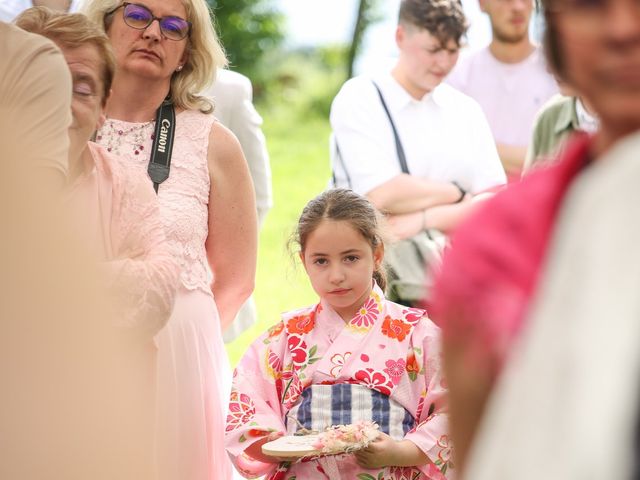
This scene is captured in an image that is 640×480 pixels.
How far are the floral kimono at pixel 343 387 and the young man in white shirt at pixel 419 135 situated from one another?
1.00m

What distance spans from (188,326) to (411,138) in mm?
1669

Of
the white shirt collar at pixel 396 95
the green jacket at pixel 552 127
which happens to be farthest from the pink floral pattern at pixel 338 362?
the white shirt collar at pixel 396 95

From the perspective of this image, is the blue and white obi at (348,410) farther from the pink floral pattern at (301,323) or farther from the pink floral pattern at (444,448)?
the pink floral pattern at (301,323)

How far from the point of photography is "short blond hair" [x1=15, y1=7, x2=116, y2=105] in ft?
9.19

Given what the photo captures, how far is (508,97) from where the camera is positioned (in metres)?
5.91

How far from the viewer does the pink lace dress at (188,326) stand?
3811 millimetres

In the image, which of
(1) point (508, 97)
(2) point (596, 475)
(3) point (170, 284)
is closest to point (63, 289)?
(2) point (596, 475)

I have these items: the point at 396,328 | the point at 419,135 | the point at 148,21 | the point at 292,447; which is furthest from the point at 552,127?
the point at 292,447

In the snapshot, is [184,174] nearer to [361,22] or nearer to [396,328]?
[396,328]

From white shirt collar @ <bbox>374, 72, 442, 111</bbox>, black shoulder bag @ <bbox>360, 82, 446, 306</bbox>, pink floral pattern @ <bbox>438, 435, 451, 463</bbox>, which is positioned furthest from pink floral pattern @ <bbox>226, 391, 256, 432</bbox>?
white shirt collar @ <bbox>374, 72, 442, 111</bbox>

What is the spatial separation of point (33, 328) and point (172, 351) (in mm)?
2356

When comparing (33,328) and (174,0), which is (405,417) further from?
(33,328)

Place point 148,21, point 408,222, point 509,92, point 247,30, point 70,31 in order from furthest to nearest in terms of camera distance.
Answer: point 247,30, point 509,92, point 408,222, point 148,21, point 70,31

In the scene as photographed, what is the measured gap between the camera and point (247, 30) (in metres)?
17.4
